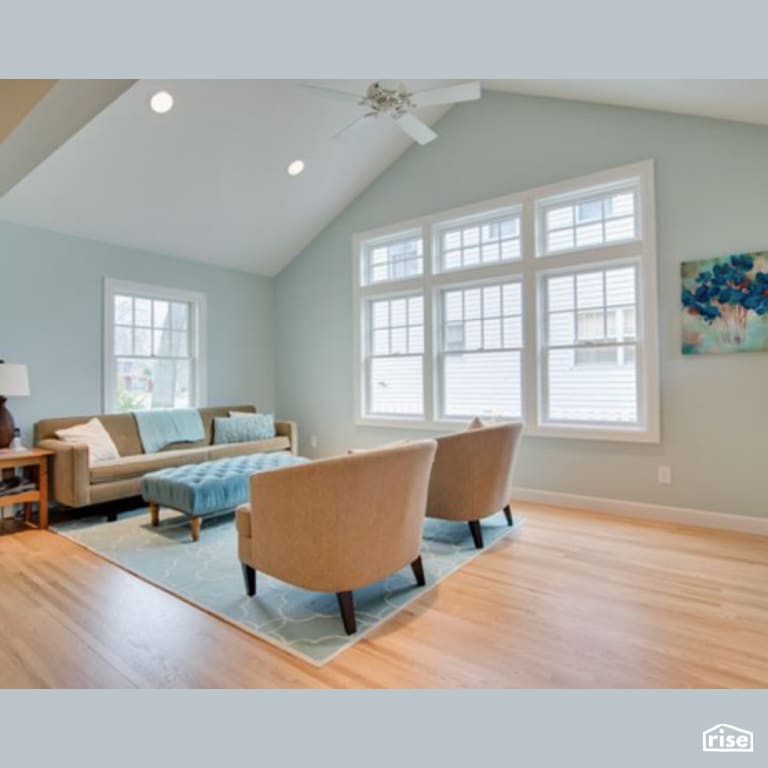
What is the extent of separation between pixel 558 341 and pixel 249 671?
3.54 m

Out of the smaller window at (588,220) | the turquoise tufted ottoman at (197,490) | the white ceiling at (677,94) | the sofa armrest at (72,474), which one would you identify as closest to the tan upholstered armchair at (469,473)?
the turquoise tufted ottoman at (197,490)

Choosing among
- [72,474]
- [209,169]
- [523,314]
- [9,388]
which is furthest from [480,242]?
[9,388]

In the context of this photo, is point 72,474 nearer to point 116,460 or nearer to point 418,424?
point 116,460

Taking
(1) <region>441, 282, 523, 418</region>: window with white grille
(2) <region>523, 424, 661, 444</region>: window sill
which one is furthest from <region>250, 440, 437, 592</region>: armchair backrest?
(1) <region>441, 282, 523, 418</region>: window with white grille

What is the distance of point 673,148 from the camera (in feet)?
11.6

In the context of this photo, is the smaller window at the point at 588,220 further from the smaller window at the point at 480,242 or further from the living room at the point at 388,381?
the smaller window at the point at 480,242

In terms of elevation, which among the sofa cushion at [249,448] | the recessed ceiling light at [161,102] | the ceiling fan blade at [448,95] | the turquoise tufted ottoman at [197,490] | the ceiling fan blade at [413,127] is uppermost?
the recessed ceiling light at [161,102]

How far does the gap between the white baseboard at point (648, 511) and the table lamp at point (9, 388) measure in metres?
4.29

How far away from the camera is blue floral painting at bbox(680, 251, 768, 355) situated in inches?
127

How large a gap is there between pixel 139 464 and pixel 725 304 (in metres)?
4.81

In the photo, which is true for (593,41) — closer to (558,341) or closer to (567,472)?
(558,341)

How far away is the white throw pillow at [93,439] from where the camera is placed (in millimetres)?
3953

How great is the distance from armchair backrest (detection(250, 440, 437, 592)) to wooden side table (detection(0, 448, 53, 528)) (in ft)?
8.23
